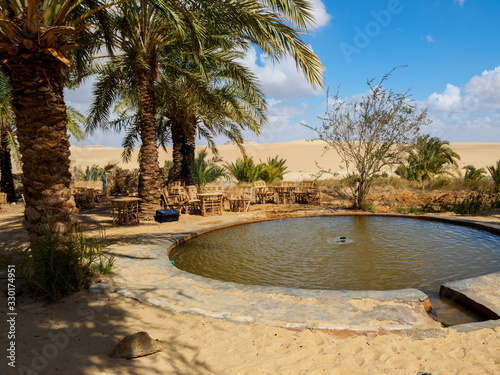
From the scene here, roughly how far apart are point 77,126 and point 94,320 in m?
17.5

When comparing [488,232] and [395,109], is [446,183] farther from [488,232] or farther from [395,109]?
[488,232]

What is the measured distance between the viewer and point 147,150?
9695mm

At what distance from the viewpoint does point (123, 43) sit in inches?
359

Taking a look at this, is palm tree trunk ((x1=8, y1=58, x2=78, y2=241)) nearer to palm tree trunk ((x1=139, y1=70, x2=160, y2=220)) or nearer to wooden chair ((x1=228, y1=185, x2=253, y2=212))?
palm tree trunk ((x1=139, y1=70, x2=160, y2=220))

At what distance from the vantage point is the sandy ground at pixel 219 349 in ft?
8.20

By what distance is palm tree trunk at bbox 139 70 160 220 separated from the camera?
9680 millimetres

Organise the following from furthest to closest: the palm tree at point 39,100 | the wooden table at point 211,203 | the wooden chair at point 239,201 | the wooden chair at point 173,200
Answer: the wooden chair at point 239,201 < the wooden chair at point 173,200 < the wooden table at point 211,203 < the palm tree at point 39,100

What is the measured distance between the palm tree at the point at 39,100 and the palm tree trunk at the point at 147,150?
17.5ft

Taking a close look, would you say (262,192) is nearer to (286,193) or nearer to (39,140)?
(286,193)

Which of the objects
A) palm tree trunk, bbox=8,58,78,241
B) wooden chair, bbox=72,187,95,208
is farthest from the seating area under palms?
palm tree trunk, bbox=8,58,78,241

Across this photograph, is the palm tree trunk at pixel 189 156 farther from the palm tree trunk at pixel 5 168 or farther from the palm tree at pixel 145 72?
the palm tree trunk at pixel 5 168

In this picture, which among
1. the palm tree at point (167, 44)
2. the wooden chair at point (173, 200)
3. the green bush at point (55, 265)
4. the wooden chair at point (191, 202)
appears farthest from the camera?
the wooden chair at point (191, 202)

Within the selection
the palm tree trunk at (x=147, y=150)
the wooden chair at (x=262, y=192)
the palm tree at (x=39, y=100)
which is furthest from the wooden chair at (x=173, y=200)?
the palm tree at (x=39, y=100)

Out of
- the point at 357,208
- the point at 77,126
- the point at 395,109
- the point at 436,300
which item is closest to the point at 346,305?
the point at 436,300
